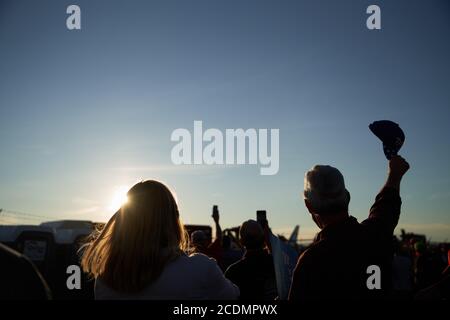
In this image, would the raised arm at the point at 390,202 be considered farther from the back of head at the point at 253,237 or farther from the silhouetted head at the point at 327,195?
the back of head at the point at 253,237

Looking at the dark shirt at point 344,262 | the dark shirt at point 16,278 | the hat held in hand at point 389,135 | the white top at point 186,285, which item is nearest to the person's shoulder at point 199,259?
the white top at point 186,285

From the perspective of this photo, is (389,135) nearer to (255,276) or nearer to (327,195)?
(327,195)

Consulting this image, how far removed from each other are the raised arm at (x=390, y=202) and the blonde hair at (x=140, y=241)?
1.25m

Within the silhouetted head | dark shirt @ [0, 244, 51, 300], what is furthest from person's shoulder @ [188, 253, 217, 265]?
dark shirt @ [0, 244, 51, 300]

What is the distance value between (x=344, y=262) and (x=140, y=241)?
3.97 feet

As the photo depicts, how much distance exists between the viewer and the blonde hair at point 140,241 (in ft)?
6.84

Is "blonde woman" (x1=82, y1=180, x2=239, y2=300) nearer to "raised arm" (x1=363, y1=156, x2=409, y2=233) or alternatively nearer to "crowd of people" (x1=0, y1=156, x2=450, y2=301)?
"crowd of people" (x1=0, y1=156, x2=450, y2=301)

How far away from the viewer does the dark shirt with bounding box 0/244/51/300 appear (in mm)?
1288

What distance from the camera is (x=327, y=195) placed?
2.40 metres

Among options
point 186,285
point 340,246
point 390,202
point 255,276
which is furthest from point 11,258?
point 255,276

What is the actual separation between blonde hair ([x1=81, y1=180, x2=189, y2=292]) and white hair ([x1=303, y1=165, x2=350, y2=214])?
0.88 metres

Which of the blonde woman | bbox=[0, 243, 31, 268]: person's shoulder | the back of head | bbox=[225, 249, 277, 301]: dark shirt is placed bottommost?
bbox=[225, 249, 277, 301]: dark shirt
